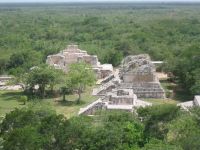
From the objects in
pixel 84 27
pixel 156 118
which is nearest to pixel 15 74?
pixel 156 118

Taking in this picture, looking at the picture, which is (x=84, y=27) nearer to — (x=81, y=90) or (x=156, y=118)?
(x=81, y=90)

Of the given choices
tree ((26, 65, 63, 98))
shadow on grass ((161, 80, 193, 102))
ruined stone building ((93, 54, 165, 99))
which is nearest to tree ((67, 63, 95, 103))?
tree ((26, 65, 63, 98))

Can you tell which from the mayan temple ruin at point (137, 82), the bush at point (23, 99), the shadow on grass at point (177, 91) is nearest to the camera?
the bush at point (23, 99)

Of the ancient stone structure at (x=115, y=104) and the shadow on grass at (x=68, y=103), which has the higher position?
the ancient stone structure at (x=115, y=104)

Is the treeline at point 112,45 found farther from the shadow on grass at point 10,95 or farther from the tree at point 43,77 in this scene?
the tree at point 43,77

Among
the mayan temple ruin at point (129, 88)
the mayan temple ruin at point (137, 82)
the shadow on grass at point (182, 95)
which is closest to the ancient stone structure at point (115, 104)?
the mayan temple ruin at point (129, 88)
